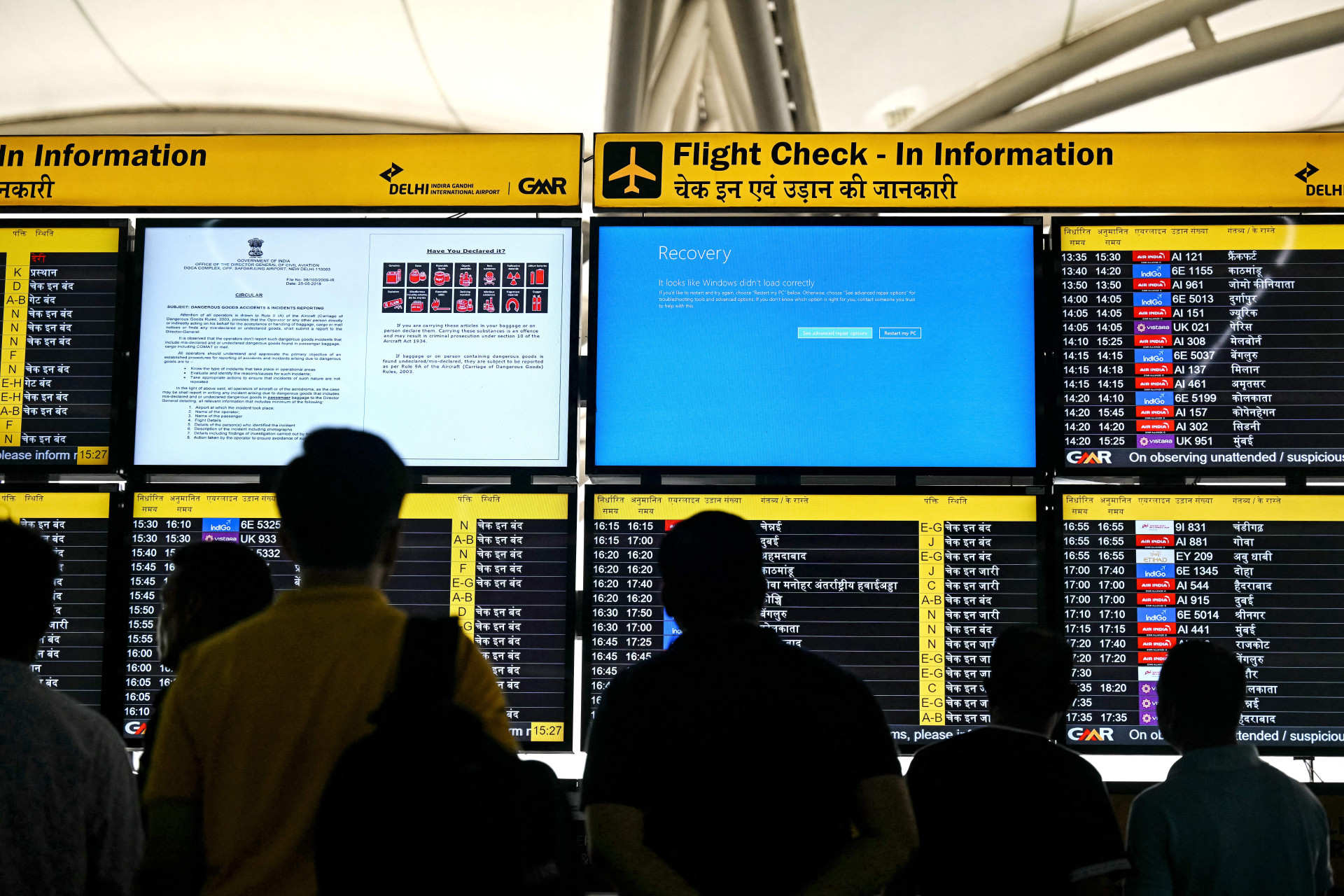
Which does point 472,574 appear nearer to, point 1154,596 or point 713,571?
point 713,571

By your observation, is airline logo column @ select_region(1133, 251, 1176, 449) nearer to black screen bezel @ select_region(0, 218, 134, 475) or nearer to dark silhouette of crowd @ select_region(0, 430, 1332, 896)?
dark silhouette of crowd @ select_region(0, 430, 1332, 896)

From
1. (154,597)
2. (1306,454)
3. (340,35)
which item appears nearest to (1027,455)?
(1306,454)

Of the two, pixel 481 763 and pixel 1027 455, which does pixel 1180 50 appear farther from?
pixel 481 763

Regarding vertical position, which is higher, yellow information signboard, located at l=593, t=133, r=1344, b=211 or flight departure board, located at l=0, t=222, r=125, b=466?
yellow information signboard, located at l=593, t=133, r=1344, b=211

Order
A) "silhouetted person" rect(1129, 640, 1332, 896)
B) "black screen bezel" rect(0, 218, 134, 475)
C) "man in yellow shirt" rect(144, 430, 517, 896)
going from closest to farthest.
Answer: "man in yellow shirt" rect(144, 430, 517, 896) < "silhouetted person" rect(1129, 640, 1332, 896) < "black screen bezel" rect(0, 218, 134, 475)

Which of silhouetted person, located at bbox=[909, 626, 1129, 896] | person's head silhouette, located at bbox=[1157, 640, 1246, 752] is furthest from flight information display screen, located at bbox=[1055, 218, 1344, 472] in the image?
silhouetted person, located at bbox=[909, 626, 1129, 896]

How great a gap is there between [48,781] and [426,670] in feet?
3.19

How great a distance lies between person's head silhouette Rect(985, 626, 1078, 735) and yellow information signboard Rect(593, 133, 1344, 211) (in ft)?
5.74

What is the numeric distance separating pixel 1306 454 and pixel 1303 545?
0.29 m

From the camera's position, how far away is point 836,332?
364 centimetres

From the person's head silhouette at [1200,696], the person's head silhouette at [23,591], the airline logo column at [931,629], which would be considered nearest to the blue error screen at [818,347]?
the airline logo column at [931,629]

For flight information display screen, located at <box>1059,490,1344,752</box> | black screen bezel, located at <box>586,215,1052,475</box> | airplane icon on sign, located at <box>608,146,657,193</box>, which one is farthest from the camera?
airplane icon on sign, located at <box>608,146,657,193</box>

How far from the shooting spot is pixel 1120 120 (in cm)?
1037

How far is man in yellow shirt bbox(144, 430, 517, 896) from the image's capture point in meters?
1.58
